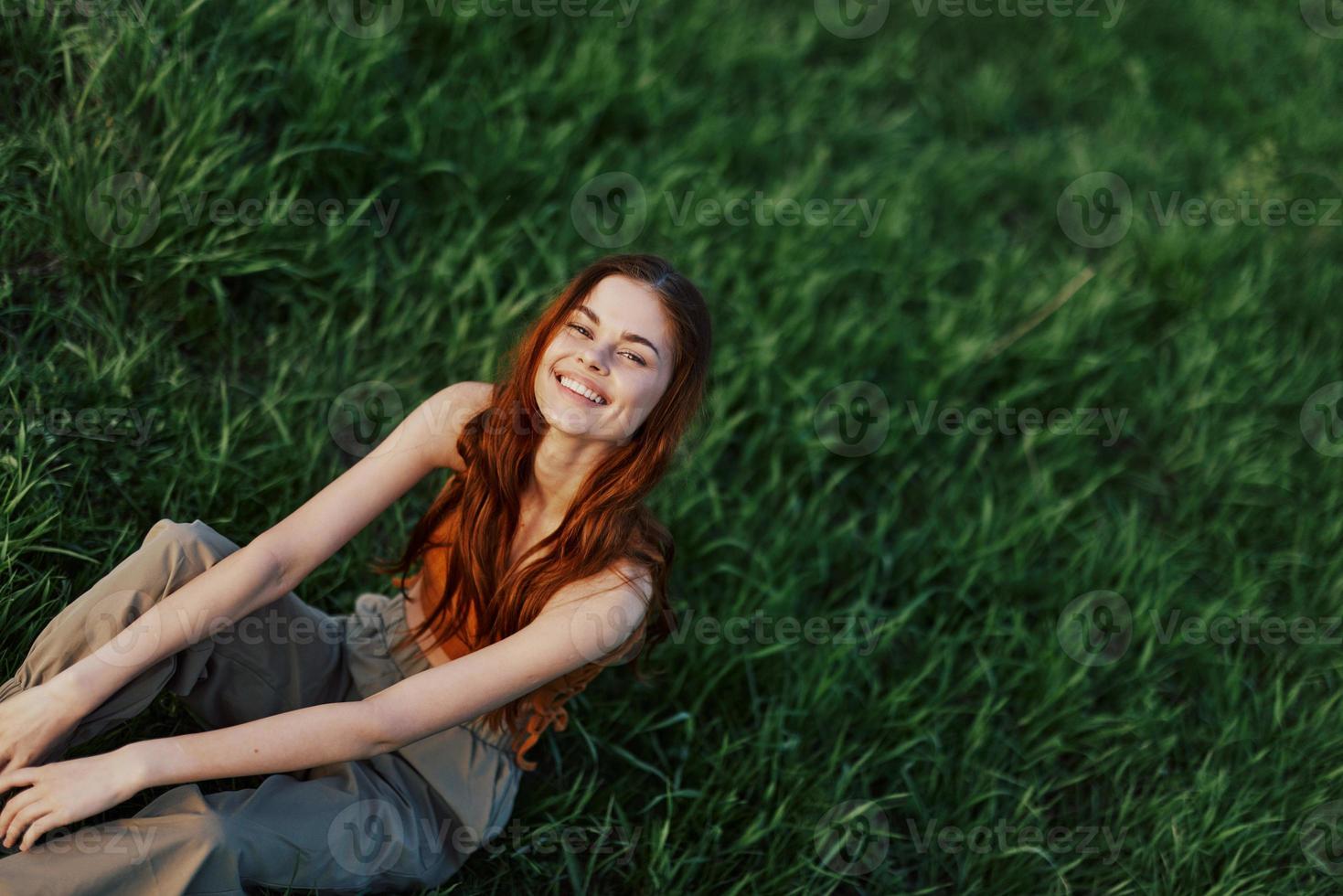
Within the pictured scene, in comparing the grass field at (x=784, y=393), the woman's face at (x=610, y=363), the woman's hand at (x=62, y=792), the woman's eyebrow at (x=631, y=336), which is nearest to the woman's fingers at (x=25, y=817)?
the woman's hand at (x=62, y=792)

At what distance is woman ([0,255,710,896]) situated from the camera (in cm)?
161

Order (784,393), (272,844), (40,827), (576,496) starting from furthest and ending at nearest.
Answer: (784,393) < (576,496) < (272,844) < (40,827)

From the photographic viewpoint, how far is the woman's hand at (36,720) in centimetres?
160

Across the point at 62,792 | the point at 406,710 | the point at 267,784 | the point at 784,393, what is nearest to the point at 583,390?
the point at 406,710

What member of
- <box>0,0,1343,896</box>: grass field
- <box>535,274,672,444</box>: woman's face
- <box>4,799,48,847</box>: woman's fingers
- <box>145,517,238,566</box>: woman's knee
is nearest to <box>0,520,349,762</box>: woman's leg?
<box>145,517,238,566</box>: woman's knee

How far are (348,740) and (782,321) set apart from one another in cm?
185

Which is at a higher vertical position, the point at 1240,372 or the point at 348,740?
the point at 1240,372

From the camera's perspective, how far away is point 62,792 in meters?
1.55

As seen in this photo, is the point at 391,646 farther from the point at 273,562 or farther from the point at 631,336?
the point at 631,336

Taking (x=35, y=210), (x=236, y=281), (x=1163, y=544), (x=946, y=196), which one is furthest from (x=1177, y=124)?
(x=35, y=210)

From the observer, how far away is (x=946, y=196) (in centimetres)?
369

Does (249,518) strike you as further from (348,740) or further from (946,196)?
(946,196)

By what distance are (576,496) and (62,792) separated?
859 millimetres

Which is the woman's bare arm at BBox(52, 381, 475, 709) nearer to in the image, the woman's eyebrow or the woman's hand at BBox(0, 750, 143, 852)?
the woman's hand at BBox(0, 750, 143, 852)
